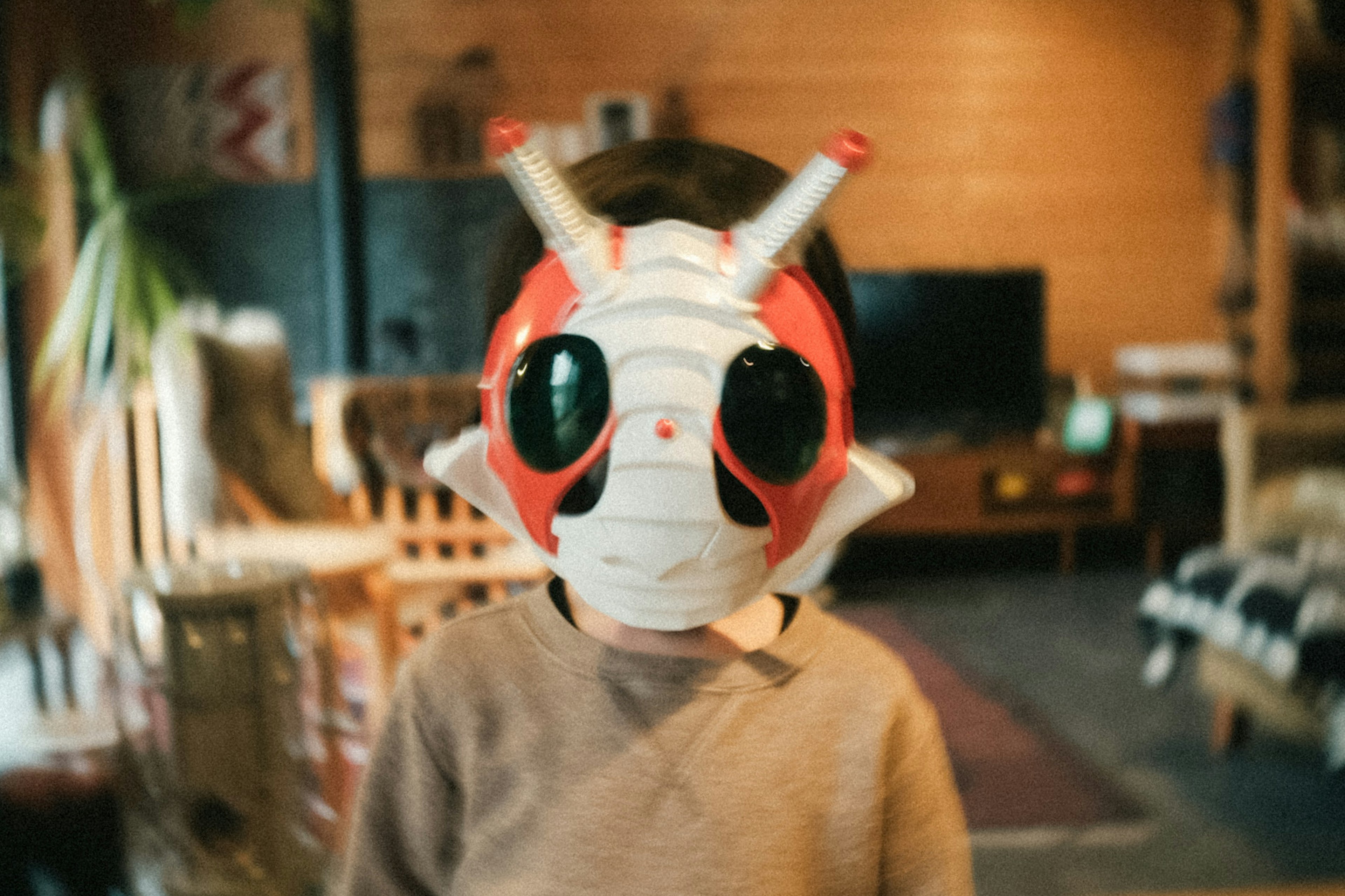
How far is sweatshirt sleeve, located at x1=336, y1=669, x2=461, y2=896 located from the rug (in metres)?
1.12

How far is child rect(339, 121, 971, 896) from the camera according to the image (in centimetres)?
42

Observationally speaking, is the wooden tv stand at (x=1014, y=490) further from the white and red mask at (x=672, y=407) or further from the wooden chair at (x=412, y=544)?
the white and red mask at (x=672, y=407)

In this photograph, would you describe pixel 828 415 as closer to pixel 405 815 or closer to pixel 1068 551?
pixel 405 815

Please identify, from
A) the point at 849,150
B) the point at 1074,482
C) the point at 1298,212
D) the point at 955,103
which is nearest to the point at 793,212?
the point at 849,150

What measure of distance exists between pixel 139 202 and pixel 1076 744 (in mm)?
2425

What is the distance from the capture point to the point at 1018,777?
6.16 ft

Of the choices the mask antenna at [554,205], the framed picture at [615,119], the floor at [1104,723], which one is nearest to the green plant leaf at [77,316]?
the floor at [1104,723]

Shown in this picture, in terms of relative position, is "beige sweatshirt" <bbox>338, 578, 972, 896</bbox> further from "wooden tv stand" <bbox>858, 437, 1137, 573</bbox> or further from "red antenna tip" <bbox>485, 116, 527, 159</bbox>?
"wooden tv stand" <bbox>858, 437, 1137, 573</bbox>

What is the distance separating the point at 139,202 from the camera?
217 cm

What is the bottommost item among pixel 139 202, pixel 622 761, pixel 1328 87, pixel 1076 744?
pixel 1076 744

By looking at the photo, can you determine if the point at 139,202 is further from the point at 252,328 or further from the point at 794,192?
the point at 794,192

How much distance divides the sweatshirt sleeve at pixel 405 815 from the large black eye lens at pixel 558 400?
17 cm

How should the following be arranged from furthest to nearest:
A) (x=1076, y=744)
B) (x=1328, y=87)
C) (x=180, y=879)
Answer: (x=1328, y=87), (x=1076, y=744), (x=180, y=879)

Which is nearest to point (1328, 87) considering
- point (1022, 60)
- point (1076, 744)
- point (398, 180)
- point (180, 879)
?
point (1022, 60)
